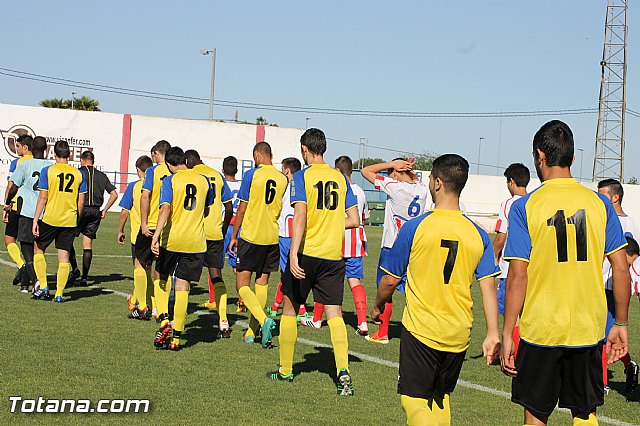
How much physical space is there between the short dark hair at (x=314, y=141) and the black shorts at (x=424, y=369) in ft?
9.58

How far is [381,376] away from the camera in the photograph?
8039 mm

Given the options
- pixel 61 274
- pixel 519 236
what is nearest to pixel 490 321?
pixel 519 236

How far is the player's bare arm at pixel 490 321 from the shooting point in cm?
471

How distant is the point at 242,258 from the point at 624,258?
17.8ft

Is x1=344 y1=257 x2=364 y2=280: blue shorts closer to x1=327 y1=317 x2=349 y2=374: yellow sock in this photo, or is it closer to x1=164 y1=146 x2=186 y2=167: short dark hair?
x1=164 y1=146 x2=186 y2=167: short dark hair

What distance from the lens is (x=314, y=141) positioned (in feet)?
24.7

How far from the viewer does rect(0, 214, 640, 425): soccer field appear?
6.46m

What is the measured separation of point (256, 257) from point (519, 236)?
5.20m

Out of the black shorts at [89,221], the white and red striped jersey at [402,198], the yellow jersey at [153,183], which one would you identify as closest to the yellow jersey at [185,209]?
the yellow jersey at [153,183]

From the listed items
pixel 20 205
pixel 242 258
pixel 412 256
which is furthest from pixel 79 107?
pixel 412 256

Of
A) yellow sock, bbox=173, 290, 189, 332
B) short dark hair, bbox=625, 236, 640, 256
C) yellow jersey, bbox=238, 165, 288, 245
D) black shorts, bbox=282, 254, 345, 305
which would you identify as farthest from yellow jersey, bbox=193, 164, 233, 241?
short dark hair, bbox=625, 236, 640, 256

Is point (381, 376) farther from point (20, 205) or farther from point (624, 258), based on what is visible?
point (20, 205)

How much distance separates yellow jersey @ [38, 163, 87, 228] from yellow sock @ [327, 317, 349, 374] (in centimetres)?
570
